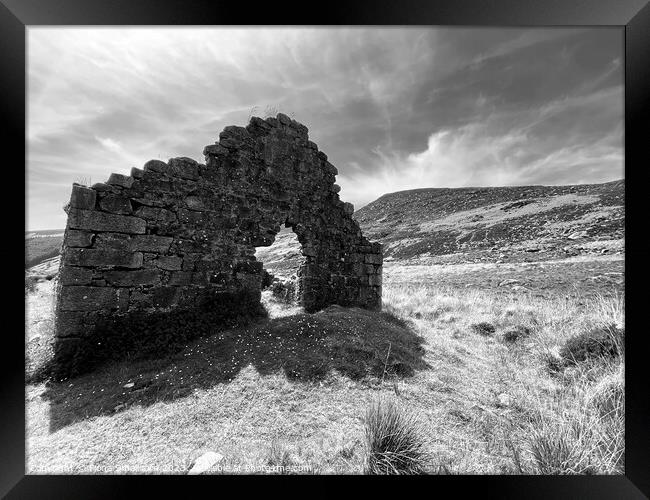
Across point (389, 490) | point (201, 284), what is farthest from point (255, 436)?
point (201, 284)

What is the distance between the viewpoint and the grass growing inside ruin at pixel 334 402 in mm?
3031

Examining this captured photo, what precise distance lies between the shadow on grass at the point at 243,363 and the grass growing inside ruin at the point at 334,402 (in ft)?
0.09

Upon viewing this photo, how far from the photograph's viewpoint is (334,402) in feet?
13.9

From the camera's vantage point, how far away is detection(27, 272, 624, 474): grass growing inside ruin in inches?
119

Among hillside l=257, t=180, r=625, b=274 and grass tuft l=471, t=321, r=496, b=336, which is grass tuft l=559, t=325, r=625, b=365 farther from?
hillside l=257, t=180, r=625, b=274

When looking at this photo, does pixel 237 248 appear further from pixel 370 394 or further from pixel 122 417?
pixel 370 394

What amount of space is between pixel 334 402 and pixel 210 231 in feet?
14.9

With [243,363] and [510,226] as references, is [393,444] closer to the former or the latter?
[243,363]

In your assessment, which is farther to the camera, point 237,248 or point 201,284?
point 237,248

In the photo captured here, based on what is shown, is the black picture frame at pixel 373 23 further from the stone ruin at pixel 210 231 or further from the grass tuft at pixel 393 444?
the stone ruin at pixel 210 231

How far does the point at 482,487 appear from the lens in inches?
79.8

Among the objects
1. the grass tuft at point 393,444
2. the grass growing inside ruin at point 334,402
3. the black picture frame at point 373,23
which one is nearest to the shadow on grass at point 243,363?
the grass growing inside ruin at point 334,402

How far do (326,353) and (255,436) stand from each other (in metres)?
2.21

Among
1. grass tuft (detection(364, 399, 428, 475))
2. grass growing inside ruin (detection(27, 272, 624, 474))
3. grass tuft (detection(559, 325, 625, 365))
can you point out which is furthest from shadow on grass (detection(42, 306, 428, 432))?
grass tuft (detection(559, 325, 625, 365))
